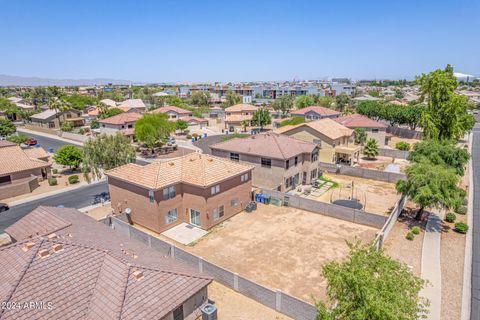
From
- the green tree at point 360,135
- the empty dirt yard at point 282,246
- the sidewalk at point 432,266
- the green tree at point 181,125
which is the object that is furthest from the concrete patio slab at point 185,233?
the green tree at point 181,125

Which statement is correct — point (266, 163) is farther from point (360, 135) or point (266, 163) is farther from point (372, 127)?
point (372, 127)

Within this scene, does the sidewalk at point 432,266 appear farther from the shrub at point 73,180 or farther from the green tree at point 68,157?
the green tree at point 68,157

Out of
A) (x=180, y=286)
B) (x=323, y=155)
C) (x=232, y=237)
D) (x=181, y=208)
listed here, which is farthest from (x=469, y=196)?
(x=180, y=286)

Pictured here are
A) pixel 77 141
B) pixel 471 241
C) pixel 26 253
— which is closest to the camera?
pixel 26 253

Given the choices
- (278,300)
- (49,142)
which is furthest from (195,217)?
(49,142)

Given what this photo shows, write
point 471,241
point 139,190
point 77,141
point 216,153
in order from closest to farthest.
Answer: point 471,241
point 139,190
point 216,153
point 77,141

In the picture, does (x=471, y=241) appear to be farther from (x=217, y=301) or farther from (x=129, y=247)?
(x=129, y=247)

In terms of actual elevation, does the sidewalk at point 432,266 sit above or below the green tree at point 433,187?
below
